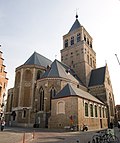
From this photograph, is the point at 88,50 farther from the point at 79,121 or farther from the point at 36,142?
the point at 36,142

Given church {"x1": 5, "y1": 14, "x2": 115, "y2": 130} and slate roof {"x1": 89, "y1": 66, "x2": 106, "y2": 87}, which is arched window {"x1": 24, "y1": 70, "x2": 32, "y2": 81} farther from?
slate roof {"x1": 89, "y1": 66, "x2": 106, "y2": 87}

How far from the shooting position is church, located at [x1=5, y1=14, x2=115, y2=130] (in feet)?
87.1

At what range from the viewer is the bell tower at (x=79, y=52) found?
149ft

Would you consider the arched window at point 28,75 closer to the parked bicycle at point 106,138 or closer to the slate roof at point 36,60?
the slate roof at point 36,60

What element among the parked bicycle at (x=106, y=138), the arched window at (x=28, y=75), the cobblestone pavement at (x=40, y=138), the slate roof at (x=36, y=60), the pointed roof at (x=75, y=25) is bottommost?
the cobblestone pavement at (x=40, y=138)

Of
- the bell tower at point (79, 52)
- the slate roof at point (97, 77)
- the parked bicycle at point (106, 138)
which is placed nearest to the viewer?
the parked bicycle at point (106, 138)

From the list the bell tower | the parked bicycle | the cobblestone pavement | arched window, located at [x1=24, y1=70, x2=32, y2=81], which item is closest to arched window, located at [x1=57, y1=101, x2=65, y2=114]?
the cobblestone pavement

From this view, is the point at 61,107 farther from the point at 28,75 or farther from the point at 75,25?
the point at 75,25

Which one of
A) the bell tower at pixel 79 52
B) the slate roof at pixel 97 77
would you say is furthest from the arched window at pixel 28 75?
the slate roof at pixel 97 77

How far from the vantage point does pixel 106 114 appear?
38.1 metres

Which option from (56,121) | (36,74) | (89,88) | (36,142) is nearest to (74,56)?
(89,88)

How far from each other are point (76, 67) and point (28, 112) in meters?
19.6

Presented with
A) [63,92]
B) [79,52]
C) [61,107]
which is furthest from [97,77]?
[61,107]

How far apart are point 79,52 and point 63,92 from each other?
21.8m
